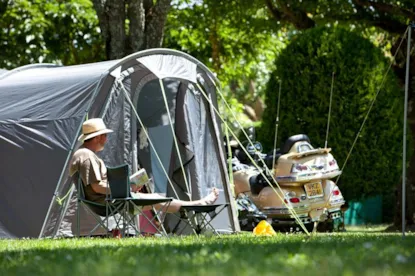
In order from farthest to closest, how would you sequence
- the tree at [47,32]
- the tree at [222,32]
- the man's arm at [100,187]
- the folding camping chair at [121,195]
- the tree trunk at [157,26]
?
the tree at [222,32] < the tree at [47,32] < the tree trunk at [157,26] < the man's arm at [100,187] < the folding camping chair at [121,195]

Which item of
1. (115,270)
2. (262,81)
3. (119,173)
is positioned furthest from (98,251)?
(262,81)

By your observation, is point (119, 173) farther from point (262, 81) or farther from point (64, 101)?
point (262, 81)

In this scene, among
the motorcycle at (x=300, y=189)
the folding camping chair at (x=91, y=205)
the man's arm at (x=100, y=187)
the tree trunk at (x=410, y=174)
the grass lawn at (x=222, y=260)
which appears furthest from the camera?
the tree trunk at (x=410, y=174)

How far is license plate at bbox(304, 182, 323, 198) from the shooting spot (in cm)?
1262

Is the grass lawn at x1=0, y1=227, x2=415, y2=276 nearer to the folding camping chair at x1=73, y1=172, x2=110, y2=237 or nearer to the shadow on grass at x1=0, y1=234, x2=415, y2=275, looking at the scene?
the shadow on grass at x1=0, y1=234, x2=415, y2=275

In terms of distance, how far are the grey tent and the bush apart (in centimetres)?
366

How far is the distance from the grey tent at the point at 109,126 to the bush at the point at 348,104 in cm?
366

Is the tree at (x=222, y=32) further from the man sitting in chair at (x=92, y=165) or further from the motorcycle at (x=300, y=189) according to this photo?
the man sitting in chair at (x=92, y=165)

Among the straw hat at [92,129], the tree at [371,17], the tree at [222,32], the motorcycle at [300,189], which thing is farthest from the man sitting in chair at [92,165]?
the tree at [222,32]

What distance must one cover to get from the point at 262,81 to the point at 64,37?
13219mm

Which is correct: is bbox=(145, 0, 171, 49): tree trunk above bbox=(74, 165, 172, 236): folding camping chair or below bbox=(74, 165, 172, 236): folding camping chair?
above

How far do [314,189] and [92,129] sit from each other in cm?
411

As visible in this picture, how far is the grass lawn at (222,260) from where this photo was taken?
15.9 ft

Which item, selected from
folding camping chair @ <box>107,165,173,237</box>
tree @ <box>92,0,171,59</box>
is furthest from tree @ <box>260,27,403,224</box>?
folding camping chair @ <box>107,165,173,237</box>
